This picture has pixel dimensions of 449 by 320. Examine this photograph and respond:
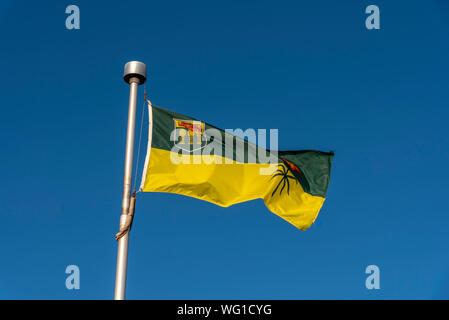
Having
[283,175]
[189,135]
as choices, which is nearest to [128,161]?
[189,135]

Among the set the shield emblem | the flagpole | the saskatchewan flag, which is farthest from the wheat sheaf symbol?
the flagpole

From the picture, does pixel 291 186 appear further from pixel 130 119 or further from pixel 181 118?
pixel 130 119

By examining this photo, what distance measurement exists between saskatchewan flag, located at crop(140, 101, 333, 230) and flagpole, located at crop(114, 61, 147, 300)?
104cm

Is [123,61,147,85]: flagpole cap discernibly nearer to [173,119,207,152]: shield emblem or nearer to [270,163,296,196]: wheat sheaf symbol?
[173,119,207,152]: shield emblem

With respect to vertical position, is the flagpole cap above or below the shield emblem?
above

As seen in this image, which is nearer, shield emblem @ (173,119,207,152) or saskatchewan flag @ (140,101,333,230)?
saskatchewan flag @ (140,101,333,230)

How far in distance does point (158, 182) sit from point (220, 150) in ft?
9.58

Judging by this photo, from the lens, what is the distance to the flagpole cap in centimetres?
1393

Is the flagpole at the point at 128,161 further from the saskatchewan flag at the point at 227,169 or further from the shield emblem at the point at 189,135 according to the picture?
the shield emblem at the point at 189,135

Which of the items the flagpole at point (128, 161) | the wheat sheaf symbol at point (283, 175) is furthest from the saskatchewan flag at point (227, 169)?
the flagpole at point (128, 161)

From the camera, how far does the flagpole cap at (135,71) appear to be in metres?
13.9

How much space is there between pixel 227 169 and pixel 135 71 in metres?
4.45

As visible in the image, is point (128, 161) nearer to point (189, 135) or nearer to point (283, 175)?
point (189, 135)
